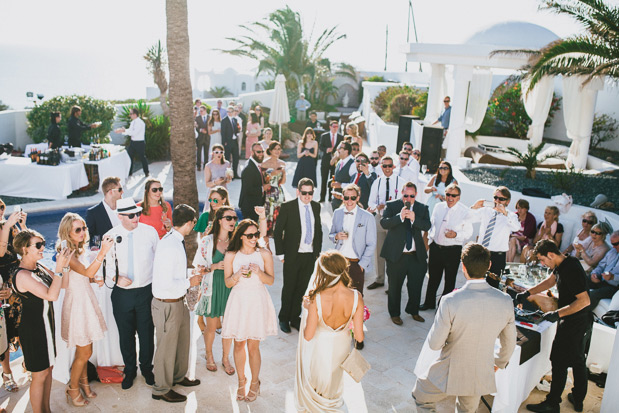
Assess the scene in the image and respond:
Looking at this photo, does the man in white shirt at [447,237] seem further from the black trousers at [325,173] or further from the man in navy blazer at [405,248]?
the black trousers at [325,173]

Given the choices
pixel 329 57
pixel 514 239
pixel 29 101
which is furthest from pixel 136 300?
pixel 329 57

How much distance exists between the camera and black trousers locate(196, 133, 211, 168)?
15.1m

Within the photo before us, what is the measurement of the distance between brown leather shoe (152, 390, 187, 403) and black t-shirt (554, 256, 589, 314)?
11.8ft

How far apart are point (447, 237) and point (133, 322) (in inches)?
156

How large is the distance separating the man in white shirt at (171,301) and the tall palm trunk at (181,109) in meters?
2.99

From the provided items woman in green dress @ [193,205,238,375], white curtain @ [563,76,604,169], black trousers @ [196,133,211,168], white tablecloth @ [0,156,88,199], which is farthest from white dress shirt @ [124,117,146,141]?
white curtain @ [563,76,604,169]

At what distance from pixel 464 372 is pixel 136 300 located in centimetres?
290

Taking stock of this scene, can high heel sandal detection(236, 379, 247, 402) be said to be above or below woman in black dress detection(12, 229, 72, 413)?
below

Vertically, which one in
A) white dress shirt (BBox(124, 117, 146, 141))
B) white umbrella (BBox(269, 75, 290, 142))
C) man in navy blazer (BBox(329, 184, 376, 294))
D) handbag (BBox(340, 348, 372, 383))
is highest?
white umbrella (BBox(269, 75, 290, 142))

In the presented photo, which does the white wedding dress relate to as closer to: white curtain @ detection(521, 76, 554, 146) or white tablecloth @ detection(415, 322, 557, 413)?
white tablecloth @ detection(415, 322, 557, 413)

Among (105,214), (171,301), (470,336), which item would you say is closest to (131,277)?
(171,301)

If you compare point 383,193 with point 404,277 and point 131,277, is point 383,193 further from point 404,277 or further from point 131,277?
point 131,277

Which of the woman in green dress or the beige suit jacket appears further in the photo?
the woman in green dress

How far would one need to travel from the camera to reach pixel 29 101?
16.0 m
